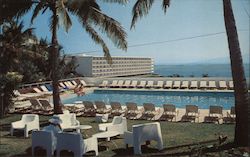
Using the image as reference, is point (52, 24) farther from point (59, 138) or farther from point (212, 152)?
point (212, 152)

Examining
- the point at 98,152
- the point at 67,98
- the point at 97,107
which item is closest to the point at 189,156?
the point at 98,152

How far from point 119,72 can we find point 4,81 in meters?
16.2

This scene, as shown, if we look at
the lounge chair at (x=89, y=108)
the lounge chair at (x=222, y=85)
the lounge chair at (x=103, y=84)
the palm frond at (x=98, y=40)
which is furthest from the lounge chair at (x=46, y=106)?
the lounge chair at (x=222, y=85)

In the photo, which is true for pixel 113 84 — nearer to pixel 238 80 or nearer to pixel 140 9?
pixel 140 9

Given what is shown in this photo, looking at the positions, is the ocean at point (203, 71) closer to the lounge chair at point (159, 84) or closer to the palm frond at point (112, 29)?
the lounge chair at point (159, 84)

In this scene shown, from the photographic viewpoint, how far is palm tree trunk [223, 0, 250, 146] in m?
6.79

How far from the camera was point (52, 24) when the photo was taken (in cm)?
1132

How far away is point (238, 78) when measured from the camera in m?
6.81

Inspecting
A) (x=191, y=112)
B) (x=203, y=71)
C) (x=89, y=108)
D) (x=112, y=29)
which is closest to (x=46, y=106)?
(x=89, y=108)

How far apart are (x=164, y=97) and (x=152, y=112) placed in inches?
267

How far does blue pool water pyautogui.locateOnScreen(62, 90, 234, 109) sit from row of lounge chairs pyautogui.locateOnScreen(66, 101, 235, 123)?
14.0ft

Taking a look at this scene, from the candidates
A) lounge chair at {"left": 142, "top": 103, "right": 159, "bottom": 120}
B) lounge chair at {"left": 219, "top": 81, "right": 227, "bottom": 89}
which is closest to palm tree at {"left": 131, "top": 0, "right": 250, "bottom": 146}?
lounge chair at {"left": 142, "top": 103, "right": 159, "bottom": 120}

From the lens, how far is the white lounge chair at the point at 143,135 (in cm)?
732

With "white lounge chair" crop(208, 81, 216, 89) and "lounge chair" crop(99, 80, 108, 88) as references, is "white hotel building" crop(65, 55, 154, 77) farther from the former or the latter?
"white lounge chair" crop(208, 81, 216, 89)
